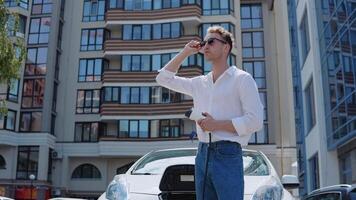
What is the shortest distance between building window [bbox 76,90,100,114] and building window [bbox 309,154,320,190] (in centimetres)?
2130

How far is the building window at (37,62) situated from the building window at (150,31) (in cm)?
696

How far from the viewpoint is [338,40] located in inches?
738

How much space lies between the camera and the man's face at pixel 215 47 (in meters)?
3.40

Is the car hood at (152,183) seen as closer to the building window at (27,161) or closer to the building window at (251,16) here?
the building window at (27,161)

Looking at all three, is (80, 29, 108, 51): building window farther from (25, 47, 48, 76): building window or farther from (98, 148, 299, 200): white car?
(98, 148, 299, 200): white car

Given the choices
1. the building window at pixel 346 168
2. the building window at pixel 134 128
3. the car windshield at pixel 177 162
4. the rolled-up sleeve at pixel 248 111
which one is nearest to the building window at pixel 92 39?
the building window at pixel 134 128

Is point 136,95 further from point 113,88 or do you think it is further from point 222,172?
point 222,172

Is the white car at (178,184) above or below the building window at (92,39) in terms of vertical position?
below

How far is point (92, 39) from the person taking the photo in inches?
1679

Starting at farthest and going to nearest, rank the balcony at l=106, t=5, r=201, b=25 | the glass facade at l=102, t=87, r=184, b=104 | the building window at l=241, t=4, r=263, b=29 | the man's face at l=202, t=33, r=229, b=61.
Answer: the building window at l=241, t=4, r=263, b=29 → the balcony at l=106, t=5, r=201, b=25 → the glass facade at l=102, t=87, r=184, b=104 → the man's face at l=202, t=33, r=229, b=61

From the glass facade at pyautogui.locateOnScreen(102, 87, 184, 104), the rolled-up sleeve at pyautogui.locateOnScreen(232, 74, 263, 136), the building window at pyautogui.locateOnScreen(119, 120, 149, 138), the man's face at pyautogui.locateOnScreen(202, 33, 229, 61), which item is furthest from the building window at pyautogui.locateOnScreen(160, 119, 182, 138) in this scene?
the rolled-up sleeve at pyautogui.locateOnScreen(232, 74, 263, 136)

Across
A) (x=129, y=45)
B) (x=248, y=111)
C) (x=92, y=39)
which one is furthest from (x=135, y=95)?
(x=248, y=111)

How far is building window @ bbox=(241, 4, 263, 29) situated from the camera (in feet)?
140

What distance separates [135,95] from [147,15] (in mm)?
6950
